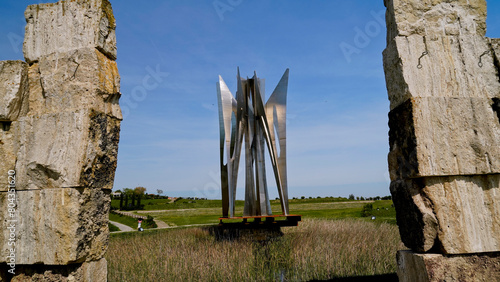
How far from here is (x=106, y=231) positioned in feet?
11.0

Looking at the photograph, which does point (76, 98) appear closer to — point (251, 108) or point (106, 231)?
point (106, 231)

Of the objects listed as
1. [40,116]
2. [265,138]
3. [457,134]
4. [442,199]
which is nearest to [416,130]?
[457,134]

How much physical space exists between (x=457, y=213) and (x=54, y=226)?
3.37 meters

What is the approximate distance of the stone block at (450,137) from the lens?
2.63m

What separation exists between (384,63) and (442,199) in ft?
4.35

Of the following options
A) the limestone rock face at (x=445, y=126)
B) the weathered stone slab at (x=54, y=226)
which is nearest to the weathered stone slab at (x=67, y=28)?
the weathered stone slab at (x=54, y=226)

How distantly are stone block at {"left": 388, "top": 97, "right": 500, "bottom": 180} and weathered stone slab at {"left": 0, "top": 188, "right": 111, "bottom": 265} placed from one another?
9.29 ft

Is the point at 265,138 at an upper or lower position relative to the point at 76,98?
upper

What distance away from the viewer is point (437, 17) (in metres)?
3.02

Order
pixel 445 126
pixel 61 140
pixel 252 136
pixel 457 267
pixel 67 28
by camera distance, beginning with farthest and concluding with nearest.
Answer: pixel 252 136
pixel 67 28
pixel 61 140
pixel 445 126
pixel 457 267

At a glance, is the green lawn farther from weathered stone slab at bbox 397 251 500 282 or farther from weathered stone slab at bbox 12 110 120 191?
weathered stone slab at bbox 397 251 500 282

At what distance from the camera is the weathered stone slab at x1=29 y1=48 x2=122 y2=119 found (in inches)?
126

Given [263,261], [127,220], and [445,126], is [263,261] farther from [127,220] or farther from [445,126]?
[127,220]

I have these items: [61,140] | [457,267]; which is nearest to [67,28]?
[61,140]
